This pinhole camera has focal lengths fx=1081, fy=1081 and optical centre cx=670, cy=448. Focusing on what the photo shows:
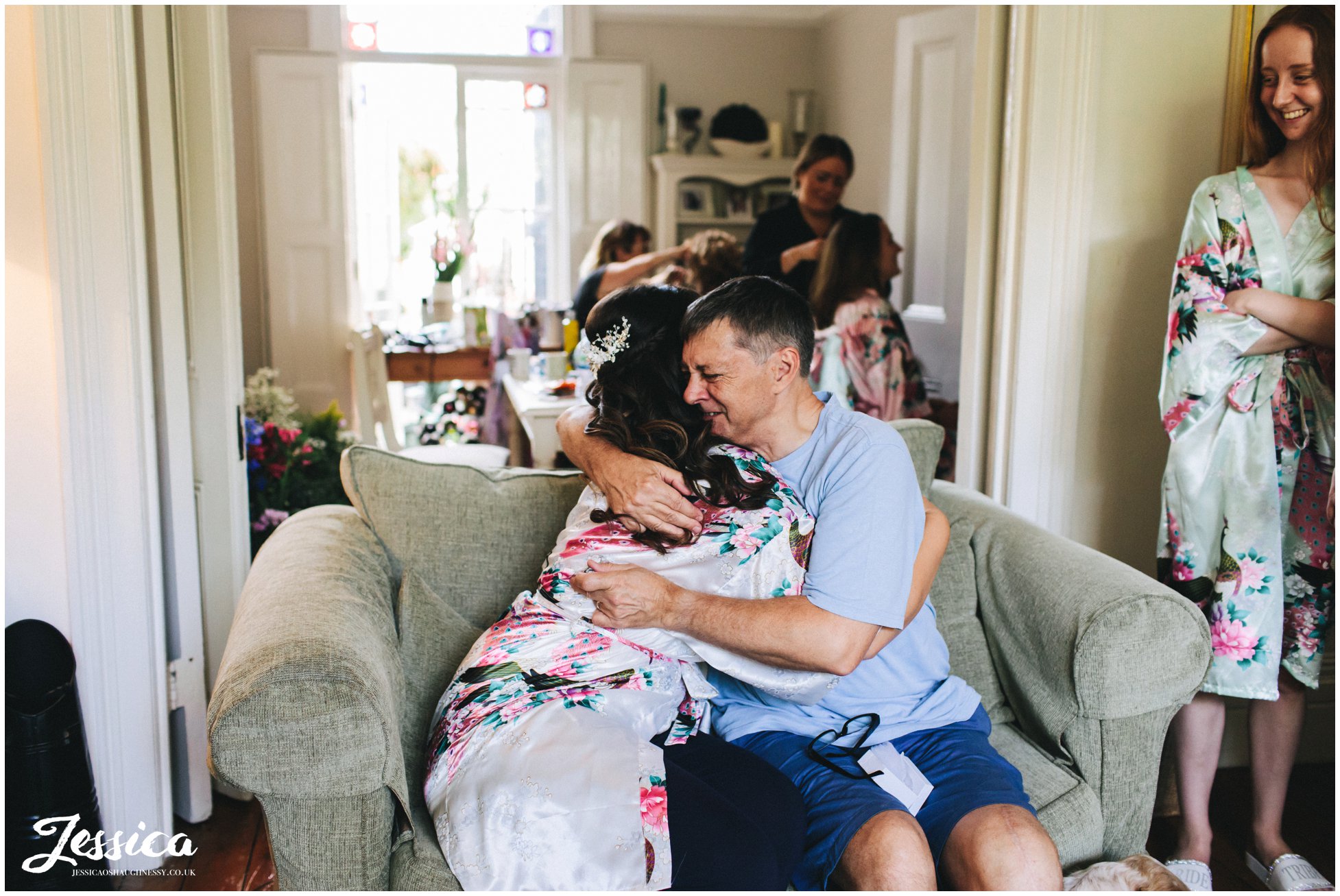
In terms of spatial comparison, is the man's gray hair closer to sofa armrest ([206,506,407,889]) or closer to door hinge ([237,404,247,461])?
sofa armrest ([206,506,407,889])

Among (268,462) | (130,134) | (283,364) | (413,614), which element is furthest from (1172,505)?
(283,364)

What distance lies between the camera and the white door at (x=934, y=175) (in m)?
4.39

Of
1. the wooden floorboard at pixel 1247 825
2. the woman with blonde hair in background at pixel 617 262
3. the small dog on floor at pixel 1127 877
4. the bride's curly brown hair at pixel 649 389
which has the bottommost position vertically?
the wooden floorboard at pixel 1247 825

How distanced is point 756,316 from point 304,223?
5.07 meters

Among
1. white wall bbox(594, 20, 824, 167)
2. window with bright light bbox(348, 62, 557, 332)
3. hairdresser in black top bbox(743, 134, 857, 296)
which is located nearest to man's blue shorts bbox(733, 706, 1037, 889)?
hairdresser in black top bbox(743, 134, 857, 296)

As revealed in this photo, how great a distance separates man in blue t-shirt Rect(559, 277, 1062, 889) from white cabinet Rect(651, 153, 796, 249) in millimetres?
4939

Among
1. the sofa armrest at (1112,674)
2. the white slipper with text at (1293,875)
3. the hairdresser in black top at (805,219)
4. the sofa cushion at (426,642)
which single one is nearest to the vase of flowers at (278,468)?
the sofa cushion at (426,642)

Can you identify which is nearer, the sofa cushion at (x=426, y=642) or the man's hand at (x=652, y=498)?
the man's hand at (x=652, y=498)

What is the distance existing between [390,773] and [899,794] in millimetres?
720

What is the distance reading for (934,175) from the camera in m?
4.65

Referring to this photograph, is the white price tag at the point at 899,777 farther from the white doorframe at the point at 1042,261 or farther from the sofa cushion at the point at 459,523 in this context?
the white doorframe at the point at 1042,261

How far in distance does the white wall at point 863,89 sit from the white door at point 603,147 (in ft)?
3.67

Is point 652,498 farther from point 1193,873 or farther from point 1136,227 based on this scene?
point 1136,227

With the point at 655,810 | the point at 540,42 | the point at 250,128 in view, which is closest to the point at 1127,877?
the point at 655,810
